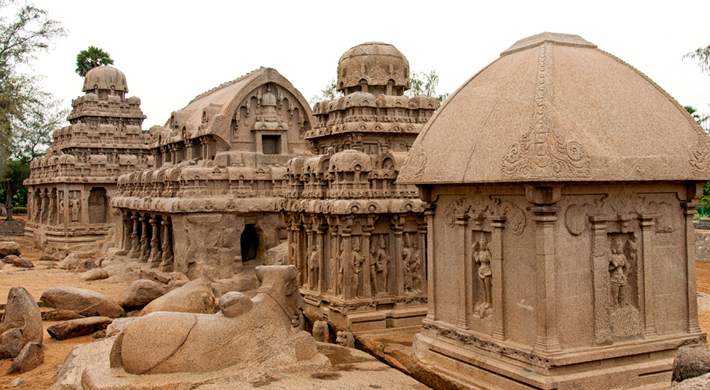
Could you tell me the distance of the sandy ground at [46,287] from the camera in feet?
32.4

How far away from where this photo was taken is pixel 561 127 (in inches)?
277

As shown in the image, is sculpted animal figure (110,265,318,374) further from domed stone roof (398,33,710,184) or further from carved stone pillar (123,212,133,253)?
carved stone pillar (123,212,133,253)

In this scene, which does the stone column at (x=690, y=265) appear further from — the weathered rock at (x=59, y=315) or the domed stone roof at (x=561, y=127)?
the weathered rock at (x=59, y=315)

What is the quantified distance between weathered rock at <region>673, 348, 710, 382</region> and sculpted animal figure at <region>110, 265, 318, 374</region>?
4.89m

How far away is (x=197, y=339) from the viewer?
767 cm

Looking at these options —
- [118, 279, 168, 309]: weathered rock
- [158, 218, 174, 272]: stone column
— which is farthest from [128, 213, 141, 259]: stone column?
[118, 279, 168, 309]: weathered rock

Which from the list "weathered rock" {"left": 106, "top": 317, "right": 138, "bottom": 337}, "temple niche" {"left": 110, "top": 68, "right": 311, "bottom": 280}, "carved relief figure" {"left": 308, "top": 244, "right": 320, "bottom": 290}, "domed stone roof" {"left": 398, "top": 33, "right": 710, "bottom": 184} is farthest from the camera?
"temple niche" {"left": 110, "top": 68, "right": 311, "bottom": 280}

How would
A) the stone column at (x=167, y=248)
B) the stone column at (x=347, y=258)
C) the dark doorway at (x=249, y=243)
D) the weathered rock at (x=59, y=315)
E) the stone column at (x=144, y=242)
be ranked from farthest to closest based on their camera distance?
the stone column at (x=144, y=242)
the dark doorway at (x=249, y=243)
the stone column at (x=167, y=248)
the weathered rock at (x=59, y=315)
the stone column at (x=347, y=258)

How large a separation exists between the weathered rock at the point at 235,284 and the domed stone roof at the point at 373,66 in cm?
659

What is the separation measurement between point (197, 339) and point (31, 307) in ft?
17.9

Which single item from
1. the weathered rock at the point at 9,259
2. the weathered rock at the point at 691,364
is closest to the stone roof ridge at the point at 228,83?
the weathered rock at the point at 9,259

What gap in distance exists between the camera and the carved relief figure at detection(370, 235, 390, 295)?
12.0m

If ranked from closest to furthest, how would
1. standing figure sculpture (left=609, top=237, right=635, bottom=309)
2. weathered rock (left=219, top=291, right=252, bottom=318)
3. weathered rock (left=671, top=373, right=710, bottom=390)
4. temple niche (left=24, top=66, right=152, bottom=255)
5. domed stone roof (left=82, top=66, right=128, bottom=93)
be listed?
weathered rock (left=671, top=373, right=710, bottom=390)
standing figure sculpture (left=609, top=237, right=635, bottom=309)
weathered rock (left=219, top=291, right=252, bottom=318)
temple niche (left=24, top=66, right=152, bottom=255)
domed stone roof (left=82, top=66, right=128, bottom=93)

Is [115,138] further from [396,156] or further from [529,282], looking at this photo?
[529,282]
